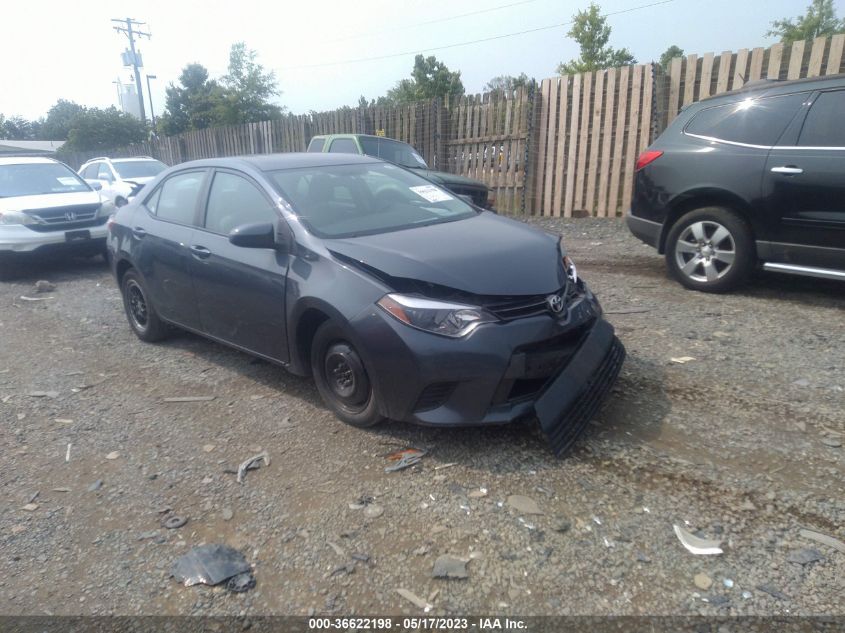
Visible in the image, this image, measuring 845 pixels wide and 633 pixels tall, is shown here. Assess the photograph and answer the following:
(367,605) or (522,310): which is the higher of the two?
(522,310)

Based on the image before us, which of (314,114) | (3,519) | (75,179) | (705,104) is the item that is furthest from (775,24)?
(3,519)

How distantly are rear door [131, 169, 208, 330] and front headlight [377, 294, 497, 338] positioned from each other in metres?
2.22

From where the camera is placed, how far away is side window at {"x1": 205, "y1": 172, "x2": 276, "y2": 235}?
13.9 ft

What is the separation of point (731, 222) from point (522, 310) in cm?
346

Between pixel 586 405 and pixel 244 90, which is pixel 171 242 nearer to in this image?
pixel 586 405

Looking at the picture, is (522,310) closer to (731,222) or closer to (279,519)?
(279,519)

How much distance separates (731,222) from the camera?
5.73m

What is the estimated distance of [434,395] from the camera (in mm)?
3283

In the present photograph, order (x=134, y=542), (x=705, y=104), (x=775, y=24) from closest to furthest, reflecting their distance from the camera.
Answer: (x=134, y=542) → (x=705, y=104) → (x=775, y=24)

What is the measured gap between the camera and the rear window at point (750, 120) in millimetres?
5555

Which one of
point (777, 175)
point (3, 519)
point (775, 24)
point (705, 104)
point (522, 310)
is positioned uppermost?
point (775, 24)

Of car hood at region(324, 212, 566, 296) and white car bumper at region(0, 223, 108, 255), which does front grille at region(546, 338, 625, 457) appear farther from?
white car bumper at region(0, 223, 108, 255)

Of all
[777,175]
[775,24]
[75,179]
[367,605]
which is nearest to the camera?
[367,605]

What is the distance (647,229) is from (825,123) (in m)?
1.75
